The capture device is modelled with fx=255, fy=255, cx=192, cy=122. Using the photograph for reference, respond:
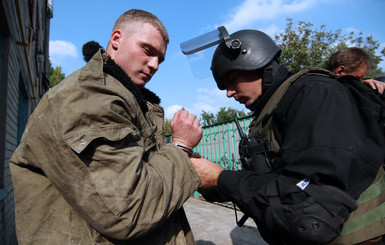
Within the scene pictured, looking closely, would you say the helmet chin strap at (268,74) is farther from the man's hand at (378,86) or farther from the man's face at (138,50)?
the man's hand at (378,86)

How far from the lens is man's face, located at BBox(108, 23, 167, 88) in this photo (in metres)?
1.55

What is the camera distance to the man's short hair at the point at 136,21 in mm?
1585

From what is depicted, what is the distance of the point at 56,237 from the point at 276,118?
1.31m

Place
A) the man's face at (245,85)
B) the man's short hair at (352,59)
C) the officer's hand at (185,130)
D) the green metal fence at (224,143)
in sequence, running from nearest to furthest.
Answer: the officer's hand at (185,130) < the man's face at (245,85) < the man's short hair at (352,59) < the green metal fence at (224,143)

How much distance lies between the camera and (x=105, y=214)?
97 centimetres

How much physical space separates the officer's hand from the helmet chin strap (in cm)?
72

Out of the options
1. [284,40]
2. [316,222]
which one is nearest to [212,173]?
[316,222]

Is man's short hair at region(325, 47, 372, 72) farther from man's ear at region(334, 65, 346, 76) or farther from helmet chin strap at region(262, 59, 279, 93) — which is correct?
helmet chin strap at region(262, 59, 279, 93)

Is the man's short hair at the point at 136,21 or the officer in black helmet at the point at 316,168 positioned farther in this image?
the man's short hair at the point at 136,21

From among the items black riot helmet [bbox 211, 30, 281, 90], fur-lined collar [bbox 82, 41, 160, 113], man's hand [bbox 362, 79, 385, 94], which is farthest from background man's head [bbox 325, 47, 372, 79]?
fur-lined collar [bbox 82, 41, 160, 113]

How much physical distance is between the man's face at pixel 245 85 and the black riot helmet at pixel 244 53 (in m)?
0.08

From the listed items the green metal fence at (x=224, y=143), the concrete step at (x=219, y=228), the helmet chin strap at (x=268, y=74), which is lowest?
the concrete step at (x=219, y=228)

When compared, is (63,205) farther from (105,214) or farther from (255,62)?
(255,62)

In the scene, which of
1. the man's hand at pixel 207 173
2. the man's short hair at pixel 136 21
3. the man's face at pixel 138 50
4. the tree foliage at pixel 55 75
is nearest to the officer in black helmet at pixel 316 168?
the man's hand at pixel 207 173
